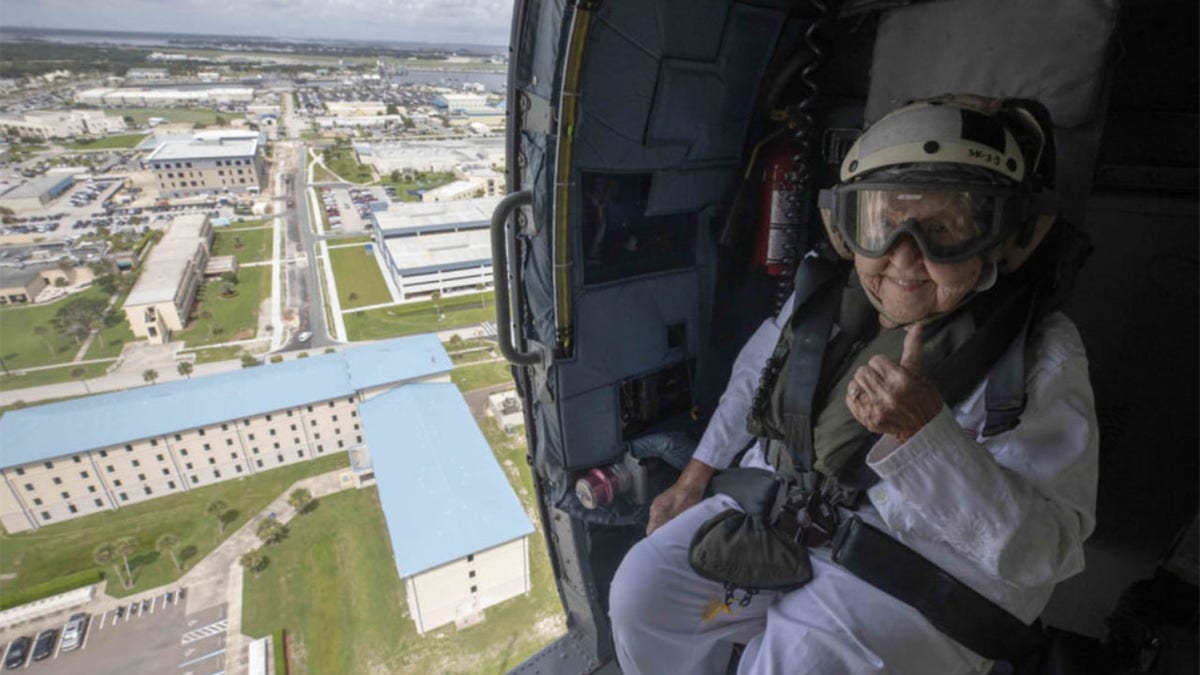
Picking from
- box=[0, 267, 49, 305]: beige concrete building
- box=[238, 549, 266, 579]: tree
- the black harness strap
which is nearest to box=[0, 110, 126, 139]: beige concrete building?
box=[0, 267, 49, 305]: beige concrete building

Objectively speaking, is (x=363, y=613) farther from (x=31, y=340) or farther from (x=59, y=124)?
(x=59, y=124)

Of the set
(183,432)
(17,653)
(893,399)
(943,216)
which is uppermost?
(943,216)

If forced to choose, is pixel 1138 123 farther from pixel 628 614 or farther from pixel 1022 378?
pixel 628 614

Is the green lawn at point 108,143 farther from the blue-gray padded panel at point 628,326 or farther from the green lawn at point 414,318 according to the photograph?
the blue-gray padded panel at point 628,326

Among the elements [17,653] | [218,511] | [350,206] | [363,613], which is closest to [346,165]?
[350,206]

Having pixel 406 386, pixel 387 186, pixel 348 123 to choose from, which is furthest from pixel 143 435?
pixel 348 123
